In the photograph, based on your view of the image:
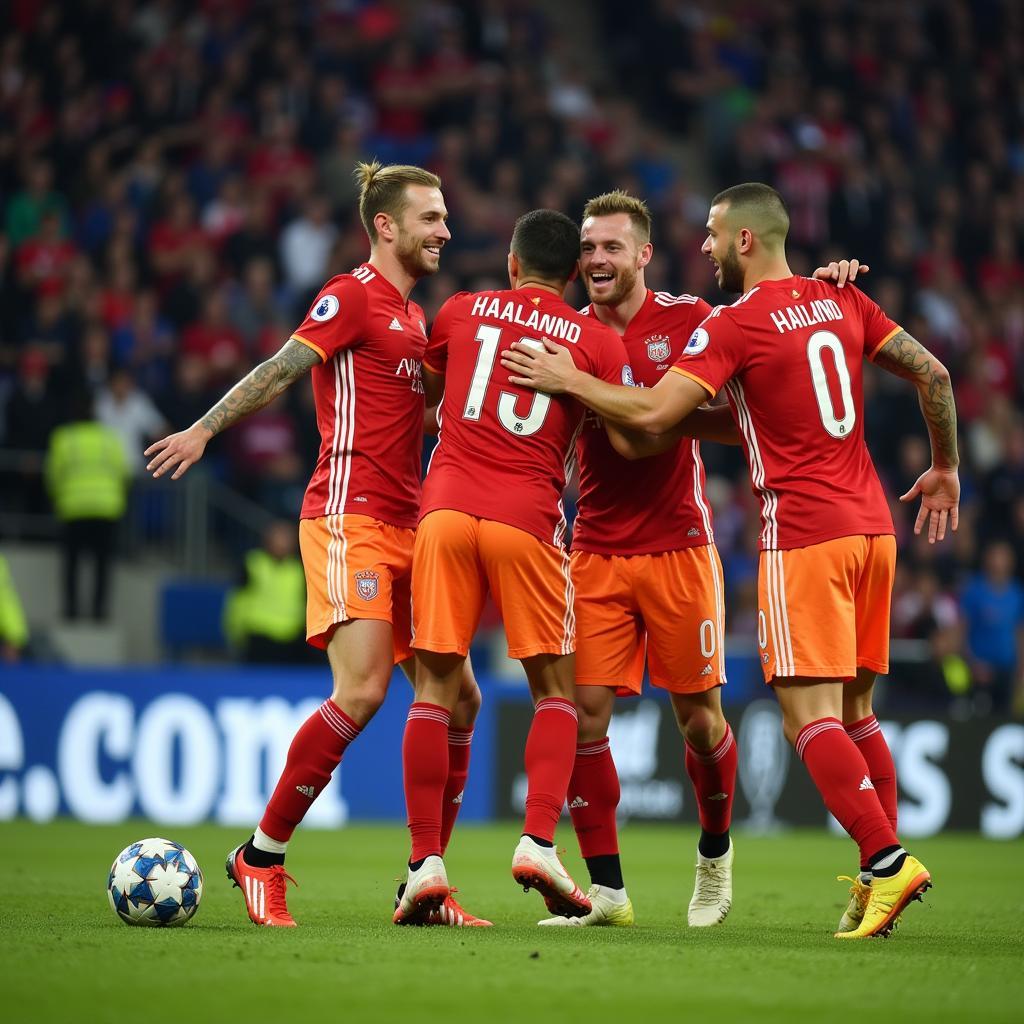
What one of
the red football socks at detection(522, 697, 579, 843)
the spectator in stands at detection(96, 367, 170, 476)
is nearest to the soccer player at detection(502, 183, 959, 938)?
the red football socks at detection(522, 697, 579, 843)

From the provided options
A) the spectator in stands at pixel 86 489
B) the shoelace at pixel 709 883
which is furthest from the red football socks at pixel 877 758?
the spectator in stands at pixel 86 489

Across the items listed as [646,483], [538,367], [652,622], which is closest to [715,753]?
[652,622]

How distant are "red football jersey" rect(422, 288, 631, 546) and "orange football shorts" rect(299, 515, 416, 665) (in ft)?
0.72

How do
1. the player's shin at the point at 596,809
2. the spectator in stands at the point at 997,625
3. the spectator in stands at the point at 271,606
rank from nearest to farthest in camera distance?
the player's shin at the point at 596,809 → the spectator in stands at the point at 271,606 → the spectator in stands at the point at 997,625

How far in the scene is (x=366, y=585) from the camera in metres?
6.25

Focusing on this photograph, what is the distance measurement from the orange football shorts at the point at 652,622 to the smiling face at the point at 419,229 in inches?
53.6

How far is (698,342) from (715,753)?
1695mm

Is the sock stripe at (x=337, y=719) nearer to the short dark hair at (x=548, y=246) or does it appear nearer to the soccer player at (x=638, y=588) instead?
the soccer player at (x=638, y=588)

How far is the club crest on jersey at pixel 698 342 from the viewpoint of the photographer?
6.20 metres

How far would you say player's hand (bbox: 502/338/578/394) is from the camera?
6273 mm

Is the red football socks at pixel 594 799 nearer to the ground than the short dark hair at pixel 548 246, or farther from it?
nearer to the ground

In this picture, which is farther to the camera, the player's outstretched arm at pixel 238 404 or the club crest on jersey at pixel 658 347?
the club crest on jersey at pixel 658 347

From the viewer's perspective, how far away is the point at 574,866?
9.29 m

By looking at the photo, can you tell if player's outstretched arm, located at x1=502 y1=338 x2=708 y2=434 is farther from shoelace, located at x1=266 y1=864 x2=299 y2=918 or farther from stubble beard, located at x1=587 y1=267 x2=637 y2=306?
shoelace, located at x1=266 y1=864 x2=299 y2=918
